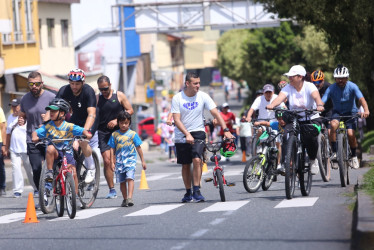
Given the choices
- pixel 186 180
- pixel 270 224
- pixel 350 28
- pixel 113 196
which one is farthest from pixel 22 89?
pixel 270 224

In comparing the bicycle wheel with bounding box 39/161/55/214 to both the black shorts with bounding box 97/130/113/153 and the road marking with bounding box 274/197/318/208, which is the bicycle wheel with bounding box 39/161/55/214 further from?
the road marking with bounding box 274/197/318/208

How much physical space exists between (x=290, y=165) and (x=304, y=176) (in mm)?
717

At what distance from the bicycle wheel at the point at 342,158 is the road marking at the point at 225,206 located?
200cm

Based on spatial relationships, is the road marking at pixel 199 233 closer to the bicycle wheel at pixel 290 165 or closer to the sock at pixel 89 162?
the bicycle wheel at pixel 290 165

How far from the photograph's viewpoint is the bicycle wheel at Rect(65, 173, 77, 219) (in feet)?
40.4

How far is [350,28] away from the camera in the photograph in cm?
2470

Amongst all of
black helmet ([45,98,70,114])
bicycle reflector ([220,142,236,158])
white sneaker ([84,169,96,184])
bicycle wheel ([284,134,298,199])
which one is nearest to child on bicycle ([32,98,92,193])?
black helmet ([45,98,70,114])

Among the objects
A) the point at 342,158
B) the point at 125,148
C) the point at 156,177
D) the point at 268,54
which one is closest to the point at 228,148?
the point at 125,148

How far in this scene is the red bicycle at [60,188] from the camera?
12391 millimetres

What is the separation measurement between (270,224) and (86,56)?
132 feet

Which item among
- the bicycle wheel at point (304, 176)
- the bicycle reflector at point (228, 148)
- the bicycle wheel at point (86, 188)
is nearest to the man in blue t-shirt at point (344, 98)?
the bicycle wheel at point (304, 176)

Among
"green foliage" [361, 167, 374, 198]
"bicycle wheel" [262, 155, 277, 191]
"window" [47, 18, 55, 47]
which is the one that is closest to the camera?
"green foliage" [361, 167, 374, 198]

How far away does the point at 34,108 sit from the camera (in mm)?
14844

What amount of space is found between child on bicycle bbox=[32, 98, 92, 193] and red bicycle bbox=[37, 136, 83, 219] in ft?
0.23
